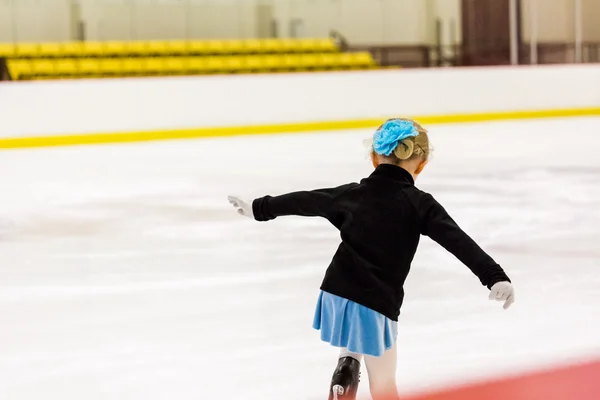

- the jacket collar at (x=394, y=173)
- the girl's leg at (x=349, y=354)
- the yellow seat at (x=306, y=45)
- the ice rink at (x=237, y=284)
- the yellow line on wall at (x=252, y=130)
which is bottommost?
the ice rink at (x=237, y=284)

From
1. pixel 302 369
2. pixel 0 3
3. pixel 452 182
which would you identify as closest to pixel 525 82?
pixel 452 182

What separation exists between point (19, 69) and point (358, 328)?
7.12 metres

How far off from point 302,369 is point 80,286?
1005 millimetres

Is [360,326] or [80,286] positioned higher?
[360,326]

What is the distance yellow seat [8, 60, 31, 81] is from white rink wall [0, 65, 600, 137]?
201 cm

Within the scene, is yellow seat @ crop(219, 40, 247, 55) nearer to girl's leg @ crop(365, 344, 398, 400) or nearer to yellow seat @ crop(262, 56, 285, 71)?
yellow seat @ crop(262, 56, 285, 71)

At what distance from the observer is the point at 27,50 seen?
26.2 ft

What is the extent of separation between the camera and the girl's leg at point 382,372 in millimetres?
1324

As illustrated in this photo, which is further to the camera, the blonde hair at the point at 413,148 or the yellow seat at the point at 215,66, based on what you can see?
the yellow seat at the point at 215,66

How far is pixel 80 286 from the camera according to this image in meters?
2.47

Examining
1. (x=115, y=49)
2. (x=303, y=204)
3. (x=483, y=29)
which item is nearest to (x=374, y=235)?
(x=303, y=204)

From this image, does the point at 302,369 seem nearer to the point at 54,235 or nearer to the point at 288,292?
the point at 288,292

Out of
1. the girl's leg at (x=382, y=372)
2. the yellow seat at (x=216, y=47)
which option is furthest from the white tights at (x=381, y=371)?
the yellow seat at (x=216, y=47)

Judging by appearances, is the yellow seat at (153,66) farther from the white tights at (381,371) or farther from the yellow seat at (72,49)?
the white tights at (381,371)
